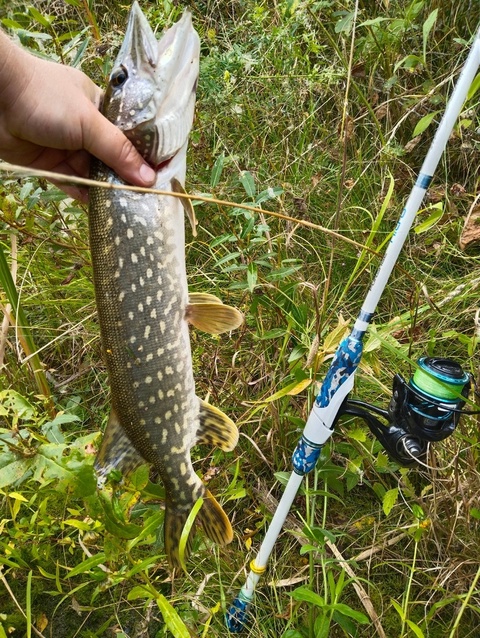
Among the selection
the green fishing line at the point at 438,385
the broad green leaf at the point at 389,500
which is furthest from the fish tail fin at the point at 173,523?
the green fishing line at the point at 438,385

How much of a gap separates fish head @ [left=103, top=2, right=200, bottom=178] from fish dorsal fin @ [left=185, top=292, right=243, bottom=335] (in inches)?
14.9

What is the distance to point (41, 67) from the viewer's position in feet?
4.33

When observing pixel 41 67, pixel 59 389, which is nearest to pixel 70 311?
pixel 59 389

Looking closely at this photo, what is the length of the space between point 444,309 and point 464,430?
45 cm

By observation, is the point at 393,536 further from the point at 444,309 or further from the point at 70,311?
the point at 70,311

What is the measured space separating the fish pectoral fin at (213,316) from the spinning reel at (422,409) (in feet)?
1.17

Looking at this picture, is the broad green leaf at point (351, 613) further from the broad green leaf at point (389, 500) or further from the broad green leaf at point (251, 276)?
the broad green leaf at point (251, 276)

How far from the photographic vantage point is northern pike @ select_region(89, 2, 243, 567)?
1335 millimetres

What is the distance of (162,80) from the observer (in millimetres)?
1346

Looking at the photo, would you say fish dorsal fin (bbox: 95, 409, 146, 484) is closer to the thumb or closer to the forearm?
the thumb

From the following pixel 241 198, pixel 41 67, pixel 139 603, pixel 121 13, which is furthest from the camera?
pixel 121 13

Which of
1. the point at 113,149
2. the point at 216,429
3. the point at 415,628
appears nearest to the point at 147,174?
the point at 113,149

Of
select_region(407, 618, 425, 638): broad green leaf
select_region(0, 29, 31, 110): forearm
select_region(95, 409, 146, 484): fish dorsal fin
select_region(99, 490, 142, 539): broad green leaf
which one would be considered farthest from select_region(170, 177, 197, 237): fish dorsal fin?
select_region(407, 618, 425, 638): broad green leaf

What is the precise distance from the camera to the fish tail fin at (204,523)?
139 centimetres
